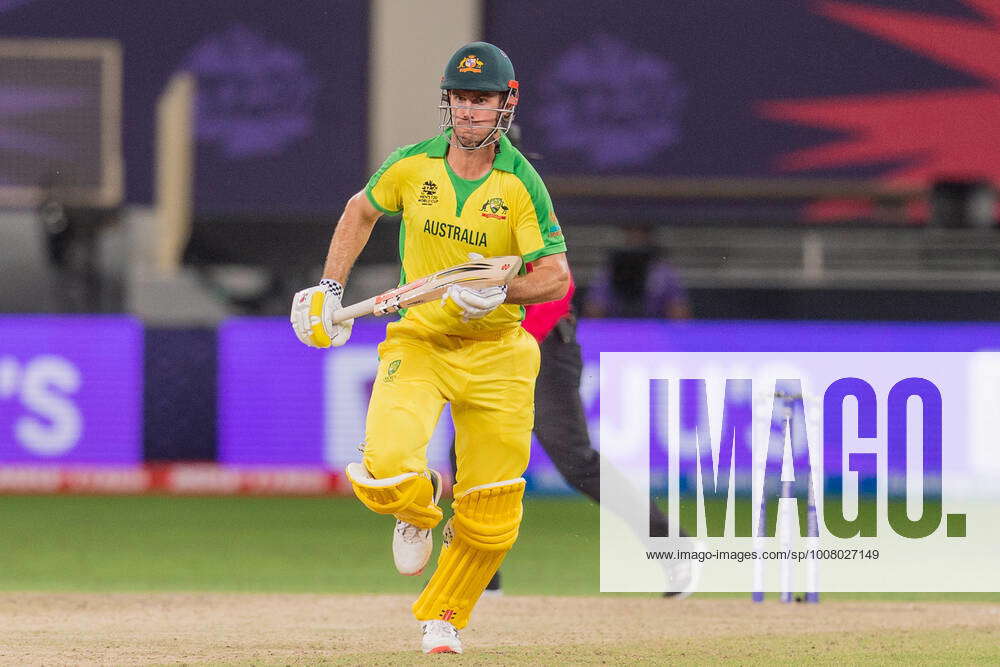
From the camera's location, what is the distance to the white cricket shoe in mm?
6164

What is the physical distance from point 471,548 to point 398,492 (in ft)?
1.39

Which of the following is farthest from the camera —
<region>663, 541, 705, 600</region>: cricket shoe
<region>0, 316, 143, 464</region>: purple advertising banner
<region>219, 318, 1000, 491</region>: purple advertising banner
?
<region>0, 316, 143, 464</region>: purple advertising banner

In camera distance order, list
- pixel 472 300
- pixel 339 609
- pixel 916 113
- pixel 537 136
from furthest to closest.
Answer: pixel 537 136 → pixel 916 113 → pixel 339 609 → pixel 472 300

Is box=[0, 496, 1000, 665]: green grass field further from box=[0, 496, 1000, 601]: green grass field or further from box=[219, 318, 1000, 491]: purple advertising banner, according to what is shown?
box=[219, 318, 1000, 491]: purple advertising banner

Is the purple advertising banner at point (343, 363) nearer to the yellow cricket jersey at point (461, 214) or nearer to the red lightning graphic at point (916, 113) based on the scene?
the red lightning graphic at point (916, 113)

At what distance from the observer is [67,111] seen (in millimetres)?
15523

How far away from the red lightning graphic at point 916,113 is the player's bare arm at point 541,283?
32.4ft

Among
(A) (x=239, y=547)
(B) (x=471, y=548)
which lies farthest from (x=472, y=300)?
(A) (x=239, y=547)

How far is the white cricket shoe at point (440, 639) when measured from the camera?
616cm

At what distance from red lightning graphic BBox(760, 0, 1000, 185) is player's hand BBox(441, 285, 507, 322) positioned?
10132 mm

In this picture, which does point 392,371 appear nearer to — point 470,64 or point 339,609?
point 470,64

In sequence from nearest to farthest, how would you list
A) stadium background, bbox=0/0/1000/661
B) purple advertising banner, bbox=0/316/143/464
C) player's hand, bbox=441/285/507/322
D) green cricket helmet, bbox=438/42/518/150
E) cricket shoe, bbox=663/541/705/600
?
player's hand, bbox=441/285/507/322 → green cricket helmet, bbox=438/42/518/150 → cricket shoe, bbox=663/541/705/600 → purple advertising banner, bbox=0/316/143/464 → stadium background, bbox=0/0/1000/661

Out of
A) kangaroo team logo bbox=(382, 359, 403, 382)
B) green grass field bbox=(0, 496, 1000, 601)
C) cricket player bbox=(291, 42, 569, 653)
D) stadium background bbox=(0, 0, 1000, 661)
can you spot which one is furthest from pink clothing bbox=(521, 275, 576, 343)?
stadium background bbox=(0, 0, 1000, 661)

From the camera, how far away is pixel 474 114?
597 cm
